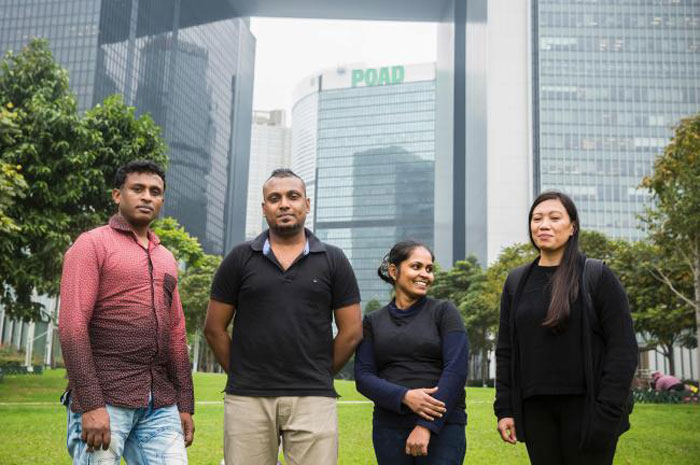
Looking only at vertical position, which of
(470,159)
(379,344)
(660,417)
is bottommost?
(660,417)

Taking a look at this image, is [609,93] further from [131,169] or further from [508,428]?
[131,169]

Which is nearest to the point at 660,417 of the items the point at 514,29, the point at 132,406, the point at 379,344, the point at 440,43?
the point at 379,344

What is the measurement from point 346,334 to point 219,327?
31.5 inches

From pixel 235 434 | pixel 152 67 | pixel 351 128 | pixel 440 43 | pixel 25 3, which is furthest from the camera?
pixel 351 128

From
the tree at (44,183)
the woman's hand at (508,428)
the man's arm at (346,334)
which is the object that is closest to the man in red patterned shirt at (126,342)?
the man's arm at (346,334)

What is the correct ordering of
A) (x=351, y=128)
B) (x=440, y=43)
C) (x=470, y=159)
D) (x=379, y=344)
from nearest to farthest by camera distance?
(x=379, y=344) < (x=470, y=159) < (x=440, y=43) < (x=351, y=128)

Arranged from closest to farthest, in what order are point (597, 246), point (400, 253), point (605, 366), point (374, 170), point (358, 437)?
point (605, 366) < point (400, 253) < point (358, 437) < point (597, 246) < point (374, 170)

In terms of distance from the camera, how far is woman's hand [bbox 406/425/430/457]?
A: 433 cm

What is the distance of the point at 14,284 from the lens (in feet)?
69.6

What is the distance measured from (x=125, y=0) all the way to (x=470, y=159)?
60591 mm

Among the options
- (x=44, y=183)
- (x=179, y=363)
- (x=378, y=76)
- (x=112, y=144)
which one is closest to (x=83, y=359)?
(x=179, y=363)

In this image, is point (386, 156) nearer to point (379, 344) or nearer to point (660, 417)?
point (660, 417)

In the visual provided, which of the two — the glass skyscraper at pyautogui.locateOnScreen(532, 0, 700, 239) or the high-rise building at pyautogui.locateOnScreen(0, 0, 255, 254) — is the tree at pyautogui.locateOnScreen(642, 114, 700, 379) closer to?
the glass skyscraper at pyautogui.locateOnScreen(532, 0, 700, 239)

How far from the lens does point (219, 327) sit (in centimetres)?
458
